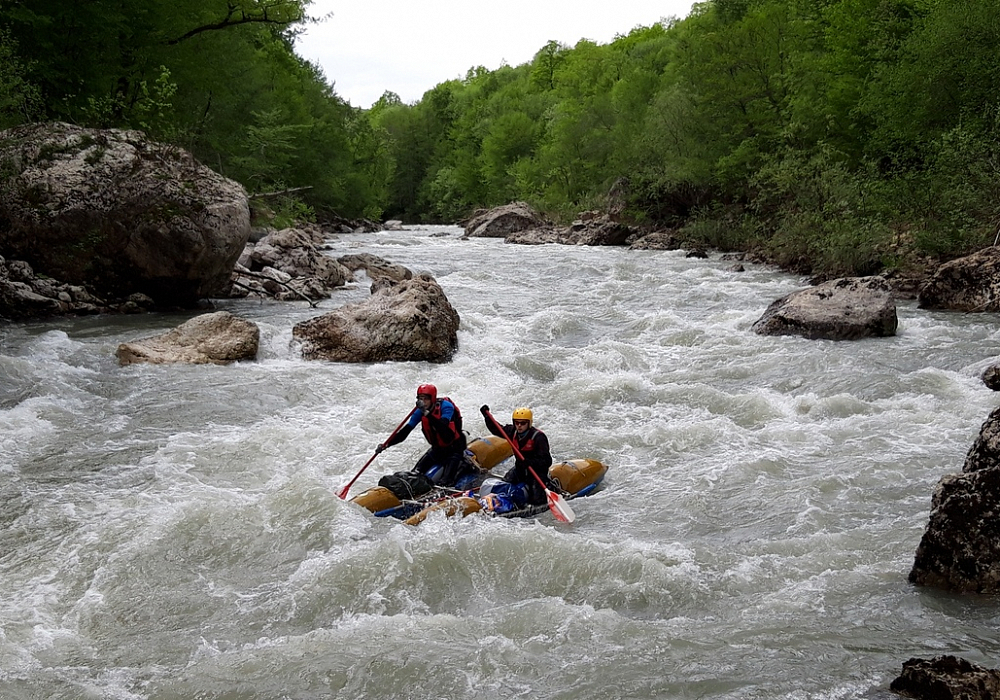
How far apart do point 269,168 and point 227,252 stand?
15.5 metres

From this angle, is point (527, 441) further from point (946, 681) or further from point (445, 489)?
point (946, 681)

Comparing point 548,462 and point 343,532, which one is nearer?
point 343,532

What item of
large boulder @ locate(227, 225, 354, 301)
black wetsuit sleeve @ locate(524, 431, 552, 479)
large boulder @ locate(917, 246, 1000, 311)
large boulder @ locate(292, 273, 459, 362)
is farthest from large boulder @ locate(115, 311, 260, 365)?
large boulder @ locate(917, 246, 1000, 311)

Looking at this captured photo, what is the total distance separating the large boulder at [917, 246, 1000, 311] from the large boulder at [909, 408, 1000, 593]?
32.1 ft

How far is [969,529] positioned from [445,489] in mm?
4156

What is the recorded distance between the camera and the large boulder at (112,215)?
1341 cm

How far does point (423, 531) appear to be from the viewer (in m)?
6.50

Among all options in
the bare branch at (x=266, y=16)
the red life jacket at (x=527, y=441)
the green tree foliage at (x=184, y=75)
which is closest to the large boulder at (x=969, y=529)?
the red life jacket at (x=527, y=441)

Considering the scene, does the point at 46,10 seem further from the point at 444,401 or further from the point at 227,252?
the point at 444,401

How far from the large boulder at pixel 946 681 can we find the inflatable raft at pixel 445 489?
13.5ft

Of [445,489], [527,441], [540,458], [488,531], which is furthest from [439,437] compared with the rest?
[488,531]

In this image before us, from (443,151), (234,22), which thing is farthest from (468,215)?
(234,22)

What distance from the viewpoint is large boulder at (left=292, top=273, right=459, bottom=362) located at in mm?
11703

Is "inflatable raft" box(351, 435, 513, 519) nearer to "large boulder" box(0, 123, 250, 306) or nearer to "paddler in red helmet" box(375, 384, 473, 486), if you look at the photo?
A: "paddler in red helmet" box(375, 384, 473, 486)
